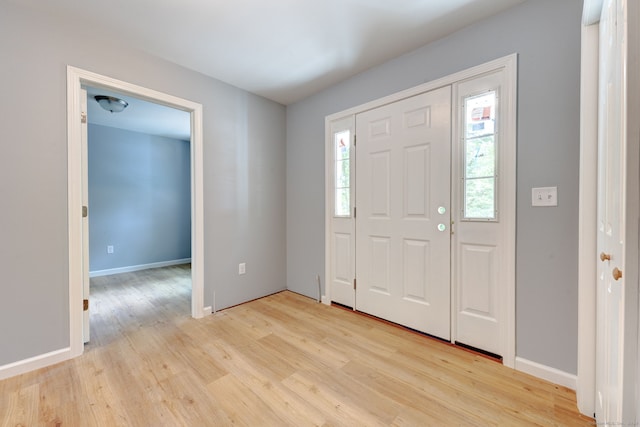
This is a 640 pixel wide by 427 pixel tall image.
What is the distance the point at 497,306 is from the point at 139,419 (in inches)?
87.4

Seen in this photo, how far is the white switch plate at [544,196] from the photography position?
5.15 feet

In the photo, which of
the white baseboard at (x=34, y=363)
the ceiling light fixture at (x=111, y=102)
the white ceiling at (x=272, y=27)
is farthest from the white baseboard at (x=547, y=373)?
the ceiling light fixture at (x=111, y=102)

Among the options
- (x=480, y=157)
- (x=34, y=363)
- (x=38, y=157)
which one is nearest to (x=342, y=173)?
(x=480, y=157)

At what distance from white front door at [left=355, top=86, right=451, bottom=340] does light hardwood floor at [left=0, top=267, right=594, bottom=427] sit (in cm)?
26

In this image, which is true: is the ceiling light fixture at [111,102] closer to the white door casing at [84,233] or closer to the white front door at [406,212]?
the white door casing at [84,233]

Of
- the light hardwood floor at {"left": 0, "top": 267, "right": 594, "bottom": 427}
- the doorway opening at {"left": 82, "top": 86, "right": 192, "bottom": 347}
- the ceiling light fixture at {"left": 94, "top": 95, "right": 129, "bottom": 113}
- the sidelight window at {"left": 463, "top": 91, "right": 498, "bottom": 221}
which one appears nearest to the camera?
the light hardwood floor at {"left": 0, "top": 267, "right": 594, "bottom": 427}

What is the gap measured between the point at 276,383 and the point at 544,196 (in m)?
2.00

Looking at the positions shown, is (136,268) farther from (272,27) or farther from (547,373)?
(547,373)

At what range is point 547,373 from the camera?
5.24ft

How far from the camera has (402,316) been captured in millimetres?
2299

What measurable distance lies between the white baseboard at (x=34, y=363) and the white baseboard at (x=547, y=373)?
3.07m

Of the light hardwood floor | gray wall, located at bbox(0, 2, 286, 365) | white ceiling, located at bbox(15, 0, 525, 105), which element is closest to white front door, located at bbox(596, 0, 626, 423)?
the light hardwood floor

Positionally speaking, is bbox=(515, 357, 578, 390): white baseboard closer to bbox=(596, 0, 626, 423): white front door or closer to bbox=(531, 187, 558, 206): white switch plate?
bbox=(596, 0, 626, 423): white front door

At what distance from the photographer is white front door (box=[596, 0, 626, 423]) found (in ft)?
2.50
